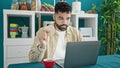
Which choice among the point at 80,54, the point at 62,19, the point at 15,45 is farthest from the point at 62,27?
the point at 15,45

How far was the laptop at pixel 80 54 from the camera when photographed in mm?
1213

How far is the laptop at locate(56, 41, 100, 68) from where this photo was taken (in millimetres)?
1213

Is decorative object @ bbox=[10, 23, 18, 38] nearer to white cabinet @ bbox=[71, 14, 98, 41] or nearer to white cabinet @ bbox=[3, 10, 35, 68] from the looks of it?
white cabinet @ bbox=[3, 10, 35, 68]

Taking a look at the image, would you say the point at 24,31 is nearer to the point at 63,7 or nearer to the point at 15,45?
the point at 15,45

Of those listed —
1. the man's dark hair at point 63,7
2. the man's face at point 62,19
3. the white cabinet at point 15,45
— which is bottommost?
the white cabinet at point 15,45

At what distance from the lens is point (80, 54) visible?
1.27m

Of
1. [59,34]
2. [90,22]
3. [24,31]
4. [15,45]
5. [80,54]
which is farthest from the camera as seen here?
[90,22]

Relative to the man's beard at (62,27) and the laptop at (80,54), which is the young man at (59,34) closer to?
the man's beard at (62,27)

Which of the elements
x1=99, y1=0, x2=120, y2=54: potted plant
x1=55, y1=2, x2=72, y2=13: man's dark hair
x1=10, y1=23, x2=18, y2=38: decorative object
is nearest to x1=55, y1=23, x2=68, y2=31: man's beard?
x1=55, y1=2, x2=72, y2=13: man's dark hair

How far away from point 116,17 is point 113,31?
0.88 ft

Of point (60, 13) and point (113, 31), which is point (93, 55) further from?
point (113, 31)

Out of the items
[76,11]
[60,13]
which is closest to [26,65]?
[60,13]

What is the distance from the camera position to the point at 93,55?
4.46 feet

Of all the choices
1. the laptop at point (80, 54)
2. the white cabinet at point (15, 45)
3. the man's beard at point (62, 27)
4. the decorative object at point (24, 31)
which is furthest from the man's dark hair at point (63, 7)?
the decorative object at point (24, 31)
